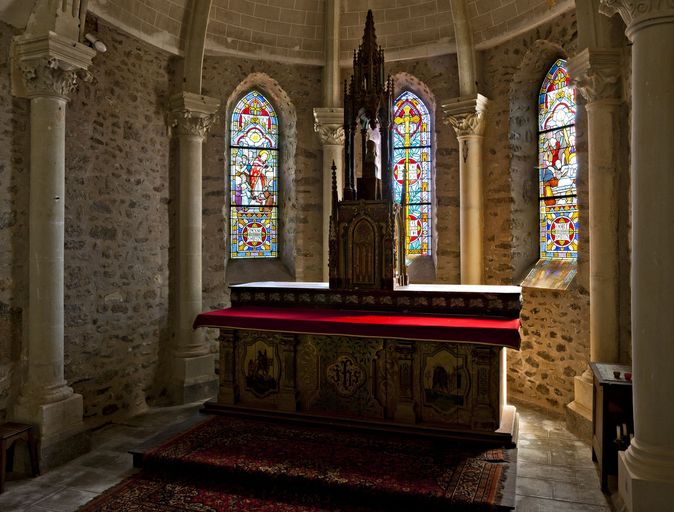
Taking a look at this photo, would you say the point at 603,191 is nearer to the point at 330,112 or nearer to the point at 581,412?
the point at 581,412

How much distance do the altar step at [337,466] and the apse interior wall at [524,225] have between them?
9.44ft

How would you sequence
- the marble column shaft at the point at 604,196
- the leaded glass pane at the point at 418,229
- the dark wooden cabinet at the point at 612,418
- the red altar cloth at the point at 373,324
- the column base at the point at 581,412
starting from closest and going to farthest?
the dark wooden cabinet at the point at 612,418 < the red altar cloth at the point at 373,324 < the marble column shaft at the point at 604,196 < the column base at the point at 581,412 < the leaded glass pane at the point at 418,229

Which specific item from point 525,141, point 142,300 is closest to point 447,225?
point 525,141

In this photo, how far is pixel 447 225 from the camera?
9344 millimetres

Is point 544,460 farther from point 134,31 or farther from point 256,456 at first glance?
point 134,31

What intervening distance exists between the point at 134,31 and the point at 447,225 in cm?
569

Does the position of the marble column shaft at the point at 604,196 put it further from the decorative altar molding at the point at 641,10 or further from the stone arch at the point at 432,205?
the stone arch at the point at 432,205

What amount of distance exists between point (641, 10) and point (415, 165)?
5629mm

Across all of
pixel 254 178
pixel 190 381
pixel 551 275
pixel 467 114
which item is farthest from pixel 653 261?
pixel 254 178

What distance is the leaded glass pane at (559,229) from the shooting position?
8.14 meters

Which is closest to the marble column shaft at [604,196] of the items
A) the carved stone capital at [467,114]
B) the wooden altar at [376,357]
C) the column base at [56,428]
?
the wooden altar at [376,357]

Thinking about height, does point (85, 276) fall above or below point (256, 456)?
above

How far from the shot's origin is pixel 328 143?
956 cm

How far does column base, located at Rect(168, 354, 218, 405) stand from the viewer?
8.34m
